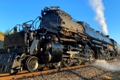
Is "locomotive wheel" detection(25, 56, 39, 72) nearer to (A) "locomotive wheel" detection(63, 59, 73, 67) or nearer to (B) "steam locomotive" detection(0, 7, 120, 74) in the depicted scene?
(B) "steam locomotive" detection(0, 7, 120, 74)

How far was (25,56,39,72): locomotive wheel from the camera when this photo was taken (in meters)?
7.01

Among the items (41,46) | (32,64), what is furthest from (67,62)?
(32,64)

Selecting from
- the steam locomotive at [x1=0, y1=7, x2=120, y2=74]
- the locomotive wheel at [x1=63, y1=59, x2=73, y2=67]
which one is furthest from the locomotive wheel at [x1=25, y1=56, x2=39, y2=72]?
the locomotive wheel at [x1=63, y1=59, x2=73, y2=67]

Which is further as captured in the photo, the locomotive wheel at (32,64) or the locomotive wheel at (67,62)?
the locomotive wheel at (67,62)

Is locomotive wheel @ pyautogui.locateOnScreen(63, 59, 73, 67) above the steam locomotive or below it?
below

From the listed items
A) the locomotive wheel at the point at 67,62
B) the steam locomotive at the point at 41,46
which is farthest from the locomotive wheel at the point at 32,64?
the locomotive wheel at the point at 67,62

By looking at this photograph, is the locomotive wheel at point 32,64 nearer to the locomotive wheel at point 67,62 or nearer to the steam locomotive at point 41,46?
the steam locomotive at point 41,46

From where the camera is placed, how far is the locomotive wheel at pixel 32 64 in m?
7.01

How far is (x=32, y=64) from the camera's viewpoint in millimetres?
7320

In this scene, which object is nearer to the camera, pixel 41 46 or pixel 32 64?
pixel 32 64

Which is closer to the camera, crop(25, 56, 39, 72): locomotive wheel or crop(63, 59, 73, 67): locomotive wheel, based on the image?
crop(25, 56, 39, 72): locomotive wheel

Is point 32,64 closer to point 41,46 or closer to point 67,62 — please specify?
point 41,46

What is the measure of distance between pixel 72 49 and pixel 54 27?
6.57 ft

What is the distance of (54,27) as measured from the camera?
31.4 feet
